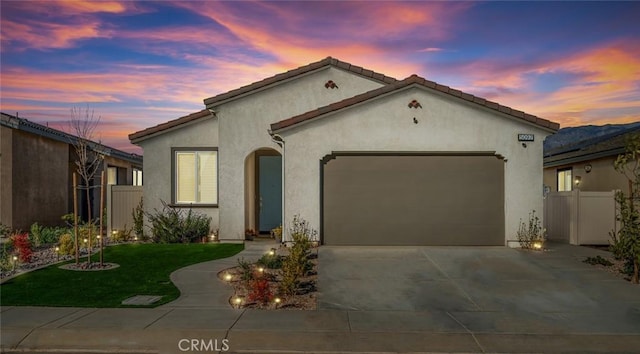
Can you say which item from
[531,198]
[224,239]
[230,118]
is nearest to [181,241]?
[224,239]

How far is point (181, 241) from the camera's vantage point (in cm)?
1403

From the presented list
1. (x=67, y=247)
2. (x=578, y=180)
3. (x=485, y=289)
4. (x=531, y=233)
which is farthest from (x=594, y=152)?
(x=67, y=247)

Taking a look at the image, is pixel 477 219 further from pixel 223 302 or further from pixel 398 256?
pixel 223 302

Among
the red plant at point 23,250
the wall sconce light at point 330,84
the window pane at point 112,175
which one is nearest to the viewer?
the red plant at point 23,250

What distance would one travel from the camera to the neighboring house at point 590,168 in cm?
1505

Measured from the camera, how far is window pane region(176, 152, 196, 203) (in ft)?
48.2

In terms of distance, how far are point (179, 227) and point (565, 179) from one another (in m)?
15.6

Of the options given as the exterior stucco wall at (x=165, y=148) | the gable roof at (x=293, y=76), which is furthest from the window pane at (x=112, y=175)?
the gable roof at (x=293, y=76)

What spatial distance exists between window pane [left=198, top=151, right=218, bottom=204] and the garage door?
3.99m

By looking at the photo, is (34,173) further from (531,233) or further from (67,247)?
(531,233)

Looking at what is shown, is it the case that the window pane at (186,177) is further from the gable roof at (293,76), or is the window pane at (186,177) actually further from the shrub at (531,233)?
the shrub at (531,233)

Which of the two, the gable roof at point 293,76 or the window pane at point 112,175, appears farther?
the window pane at point 112,175

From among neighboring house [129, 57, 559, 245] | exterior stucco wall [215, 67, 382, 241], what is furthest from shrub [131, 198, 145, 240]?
neighboring house [129, 57, 559, 245]

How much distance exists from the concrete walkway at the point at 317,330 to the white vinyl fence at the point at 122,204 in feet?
29.0
